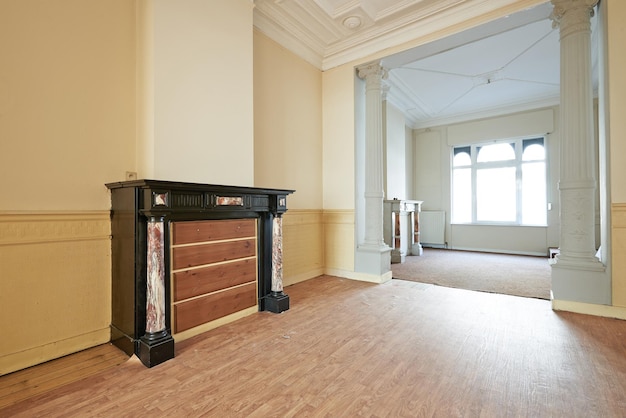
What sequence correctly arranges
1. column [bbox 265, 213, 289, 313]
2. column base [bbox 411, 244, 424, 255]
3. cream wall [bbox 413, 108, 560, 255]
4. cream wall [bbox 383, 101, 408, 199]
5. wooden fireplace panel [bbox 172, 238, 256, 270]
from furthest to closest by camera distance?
column base [bbox 411, 244, 424, 255], cream wall [bbox 413, 108, 560, 255], cream wall [bbox 383, 101, 408, 199], column [bbox 265, 213, 289, 313], wooden fireplace panel [bbox 172, 238, 256, 270]

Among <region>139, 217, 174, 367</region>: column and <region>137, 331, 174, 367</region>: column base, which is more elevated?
<region>139, 217, 174, 367</region>: column

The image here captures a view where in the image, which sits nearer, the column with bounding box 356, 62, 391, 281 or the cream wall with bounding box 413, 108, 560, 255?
the column with bounding box 356, 62, 391, 281

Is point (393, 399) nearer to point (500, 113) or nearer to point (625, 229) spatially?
point (625, 229)

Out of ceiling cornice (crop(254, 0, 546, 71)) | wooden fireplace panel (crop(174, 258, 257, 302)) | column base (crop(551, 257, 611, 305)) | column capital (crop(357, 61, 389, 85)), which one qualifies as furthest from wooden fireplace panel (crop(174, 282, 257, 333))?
column capital (crop(357, 61, 389, 85))

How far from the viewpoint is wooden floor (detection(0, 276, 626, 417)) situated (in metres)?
1.57

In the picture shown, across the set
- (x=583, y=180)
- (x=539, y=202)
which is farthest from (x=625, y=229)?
(x=539, y=202)

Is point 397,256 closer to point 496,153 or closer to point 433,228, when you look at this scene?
point 433,228

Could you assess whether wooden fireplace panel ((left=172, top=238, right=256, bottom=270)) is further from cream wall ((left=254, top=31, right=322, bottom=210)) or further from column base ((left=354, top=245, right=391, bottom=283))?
column base ((left=354, top=245, right=391, bottom=283))

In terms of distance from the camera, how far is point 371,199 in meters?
4.42

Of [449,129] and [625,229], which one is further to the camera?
[449,129]

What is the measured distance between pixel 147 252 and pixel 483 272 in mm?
4836

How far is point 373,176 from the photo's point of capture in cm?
440

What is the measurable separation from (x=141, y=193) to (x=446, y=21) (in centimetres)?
393

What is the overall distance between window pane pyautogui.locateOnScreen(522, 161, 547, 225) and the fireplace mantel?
281 inches
